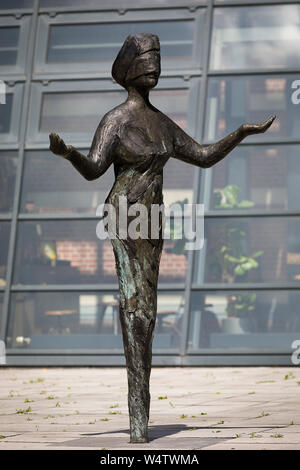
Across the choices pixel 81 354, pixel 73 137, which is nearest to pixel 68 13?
pixel 73 137

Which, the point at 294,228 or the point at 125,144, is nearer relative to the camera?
the point at 125,144

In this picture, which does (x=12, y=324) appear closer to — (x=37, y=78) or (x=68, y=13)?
(x=37, y=78)

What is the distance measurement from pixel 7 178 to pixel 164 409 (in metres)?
6.58

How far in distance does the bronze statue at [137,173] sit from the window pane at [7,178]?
750cm

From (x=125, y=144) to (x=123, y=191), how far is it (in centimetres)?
28

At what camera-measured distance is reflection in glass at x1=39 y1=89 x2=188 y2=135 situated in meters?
13.3

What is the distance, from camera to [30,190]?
13234 mm

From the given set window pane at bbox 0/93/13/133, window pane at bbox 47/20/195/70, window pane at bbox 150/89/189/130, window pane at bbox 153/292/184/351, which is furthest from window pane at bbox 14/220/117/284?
window pane at bbox 47/20/195/70

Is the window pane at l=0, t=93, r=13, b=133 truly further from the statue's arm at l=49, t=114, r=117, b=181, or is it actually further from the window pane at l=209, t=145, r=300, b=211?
the statue's arm at l=49, t=114, r=117, b=181

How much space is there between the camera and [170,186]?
12.9 metres

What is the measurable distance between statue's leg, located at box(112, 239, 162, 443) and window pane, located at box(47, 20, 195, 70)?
335 inches

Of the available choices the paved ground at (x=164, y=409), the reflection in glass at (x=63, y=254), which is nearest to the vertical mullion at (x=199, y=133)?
the reflection in glass at (x=63, y=254)

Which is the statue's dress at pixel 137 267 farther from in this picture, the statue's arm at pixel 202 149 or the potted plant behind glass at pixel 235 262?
the potted plant behind glass at pixel 235 262
